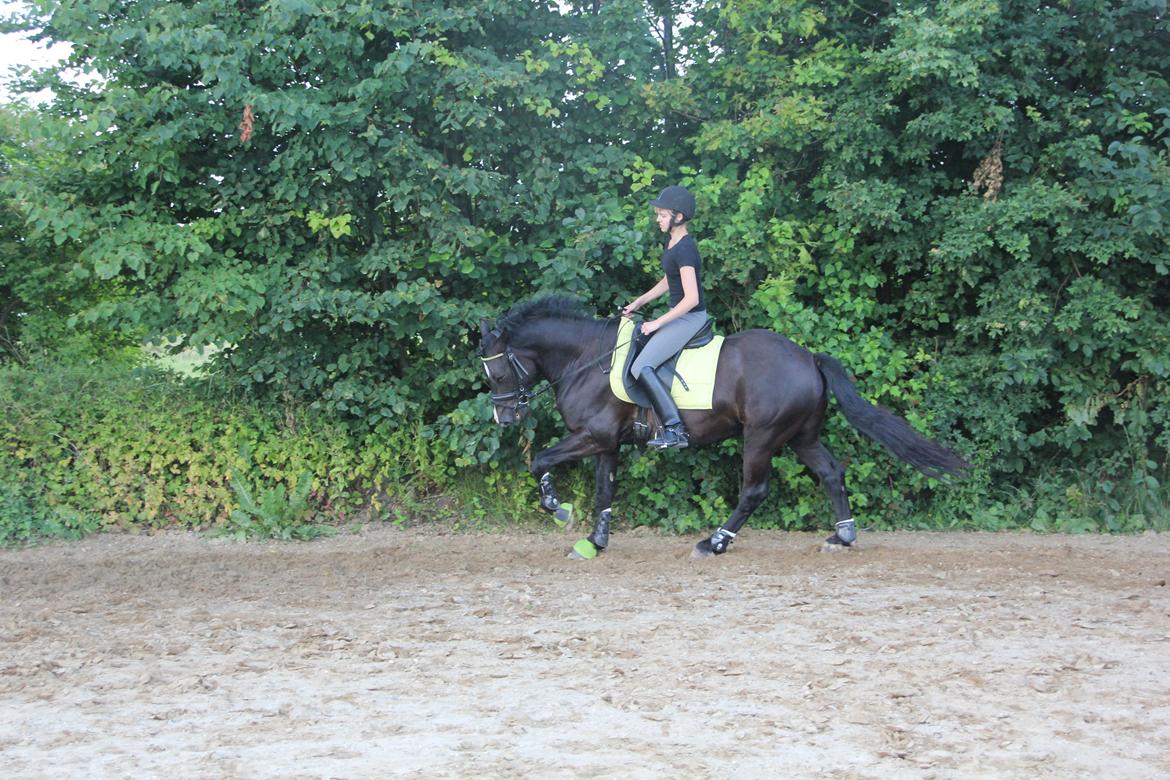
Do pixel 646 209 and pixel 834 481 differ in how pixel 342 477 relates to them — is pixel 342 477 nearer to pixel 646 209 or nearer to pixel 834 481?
pixel 646 209

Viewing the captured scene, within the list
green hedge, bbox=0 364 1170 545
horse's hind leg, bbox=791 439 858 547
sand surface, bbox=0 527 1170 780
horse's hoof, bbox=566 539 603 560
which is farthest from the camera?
green hedge, bbox=0 364 1170 545

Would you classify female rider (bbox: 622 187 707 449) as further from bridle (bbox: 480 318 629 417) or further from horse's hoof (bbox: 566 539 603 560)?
horse's hoof (bbox: 566 539 603 560)

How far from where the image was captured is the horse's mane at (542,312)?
8688 mm

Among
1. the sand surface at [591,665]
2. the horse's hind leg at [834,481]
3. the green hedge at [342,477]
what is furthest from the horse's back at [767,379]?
the green hedge at [342,477]

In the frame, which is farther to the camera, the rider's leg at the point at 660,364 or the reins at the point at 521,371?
the reins at the point at 521,371

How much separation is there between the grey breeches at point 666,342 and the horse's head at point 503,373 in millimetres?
1017

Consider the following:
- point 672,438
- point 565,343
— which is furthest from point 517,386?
point 672,438

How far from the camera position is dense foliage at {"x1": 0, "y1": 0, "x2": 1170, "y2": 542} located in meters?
9.20

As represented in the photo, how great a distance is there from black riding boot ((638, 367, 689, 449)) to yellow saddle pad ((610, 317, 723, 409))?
12cm

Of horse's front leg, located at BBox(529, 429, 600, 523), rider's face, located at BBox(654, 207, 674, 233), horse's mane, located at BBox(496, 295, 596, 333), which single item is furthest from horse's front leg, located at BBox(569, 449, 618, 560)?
rider's face, located at BBox(654, 207, 674, 233)

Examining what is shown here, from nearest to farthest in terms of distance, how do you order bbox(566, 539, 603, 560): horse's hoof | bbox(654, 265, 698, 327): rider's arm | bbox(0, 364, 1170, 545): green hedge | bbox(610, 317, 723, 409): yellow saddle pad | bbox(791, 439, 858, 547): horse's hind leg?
bbox(654, 265, 698, 327): rider's arm → bbox(610, 317, 723, 409): yellow saddle pad → bbox(566, 539, 603, 560): horse's hoof → bbox(791, 439, 858, 547): horse's hind leg → bbox(0, 364, 1170, 545): green hedge

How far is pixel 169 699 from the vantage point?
5117mm

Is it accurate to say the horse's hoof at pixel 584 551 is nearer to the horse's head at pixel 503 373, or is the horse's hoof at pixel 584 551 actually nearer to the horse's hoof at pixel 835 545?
the horse's head at pixel 503 373

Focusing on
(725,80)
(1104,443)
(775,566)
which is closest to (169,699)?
(775,566)
